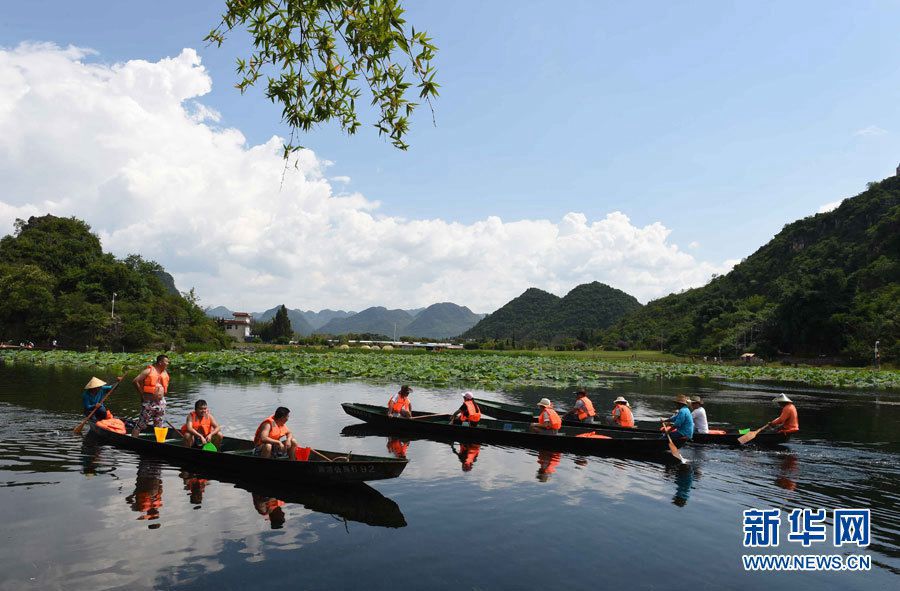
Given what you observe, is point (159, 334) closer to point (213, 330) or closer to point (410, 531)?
point (213, 330)

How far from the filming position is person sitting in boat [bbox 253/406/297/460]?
10812mm

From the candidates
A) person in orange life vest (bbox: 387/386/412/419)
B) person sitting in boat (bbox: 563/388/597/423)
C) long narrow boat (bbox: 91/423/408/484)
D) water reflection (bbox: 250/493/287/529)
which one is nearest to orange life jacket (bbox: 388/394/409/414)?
person in orange life vest (bbox: 387/386/412/419)

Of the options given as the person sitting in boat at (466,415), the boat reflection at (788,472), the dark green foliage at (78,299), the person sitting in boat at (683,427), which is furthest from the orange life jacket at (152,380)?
the dark green foliage at (78,299)

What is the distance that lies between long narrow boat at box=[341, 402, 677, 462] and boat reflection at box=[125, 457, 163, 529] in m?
7.15

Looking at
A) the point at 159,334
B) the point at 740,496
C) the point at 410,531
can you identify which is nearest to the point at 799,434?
the point at 740,496

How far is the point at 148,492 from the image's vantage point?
33.9 feet

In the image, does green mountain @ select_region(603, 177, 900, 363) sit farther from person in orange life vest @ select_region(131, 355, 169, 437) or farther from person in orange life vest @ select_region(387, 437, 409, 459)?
person in orange life vest @ select_region(131, 355, 169, 437)

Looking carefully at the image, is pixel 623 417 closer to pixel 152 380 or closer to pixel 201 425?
pixel 201 425

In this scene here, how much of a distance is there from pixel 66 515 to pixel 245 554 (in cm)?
362

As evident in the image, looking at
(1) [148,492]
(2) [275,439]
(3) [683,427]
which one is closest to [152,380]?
(1) [148,492]

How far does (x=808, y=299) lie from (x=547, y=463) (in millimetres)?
62384

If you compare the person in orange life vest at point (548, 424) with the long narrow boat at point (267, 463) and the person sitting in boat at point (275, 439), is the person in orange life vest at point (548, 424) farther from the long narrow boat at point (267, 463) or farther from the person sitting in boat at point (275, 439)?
the person sitting in boat at point (275, 439)

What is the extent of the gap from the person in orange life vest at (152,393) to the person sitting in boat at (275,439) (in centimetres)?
437

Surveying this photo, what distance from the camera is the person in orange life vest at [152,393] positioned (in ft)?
45.0
